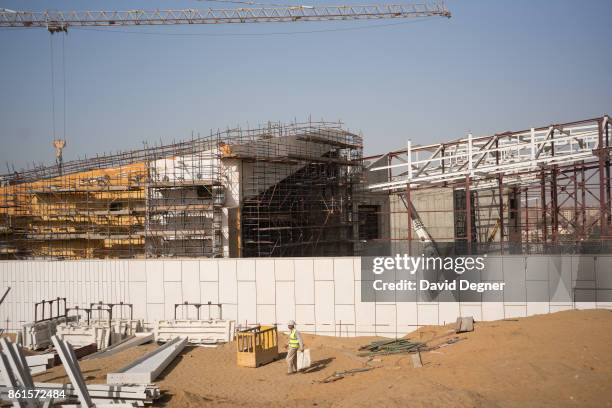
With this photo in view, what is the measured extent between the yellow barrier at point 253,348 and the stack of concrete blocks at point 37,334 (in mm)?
6884

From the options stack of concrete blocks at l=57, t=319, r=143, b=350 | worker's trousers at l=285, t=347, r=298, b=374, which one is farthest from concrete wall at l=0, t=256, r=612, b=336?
worker's trousers at l=285, t=347, r=298, b=374

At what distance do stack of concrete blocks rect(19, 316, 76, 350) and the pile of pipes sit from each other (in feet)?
20.5

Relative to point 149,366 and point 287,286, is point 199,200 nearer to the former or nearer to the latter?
point 287,286

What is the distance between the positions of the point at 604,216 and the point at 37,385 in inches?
690

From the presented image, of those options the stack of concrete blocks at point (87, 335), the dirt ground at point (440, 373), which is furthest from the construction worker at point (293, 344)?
the stack of concrete blocks at point (87, 335)

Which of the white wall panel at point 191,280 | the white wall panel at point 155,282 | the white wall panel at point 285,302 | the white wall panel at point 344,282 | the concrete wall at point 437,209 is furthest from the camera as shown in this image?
the concrete wall at point 437,209

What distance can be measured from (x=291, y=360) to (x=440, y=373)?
11.8 ft

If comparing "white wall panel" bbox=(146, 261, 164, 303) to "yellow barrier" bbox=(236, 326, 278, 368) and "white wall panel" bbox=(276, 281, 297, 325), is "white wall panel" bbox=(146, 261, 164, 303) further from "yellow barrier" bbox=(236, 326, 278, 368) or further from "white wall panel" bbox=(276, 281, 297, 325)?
"yellow barrier" bbox=(236, 326, 278, 368)

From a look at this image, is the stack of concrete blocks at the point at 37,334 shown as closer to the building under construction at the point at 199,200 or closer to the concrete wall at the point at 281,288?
the concrete wall at the point at 281,288

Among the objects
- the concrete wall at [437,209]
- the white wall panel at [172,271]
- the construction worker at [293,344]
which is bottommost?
the construction worker at [293,344]

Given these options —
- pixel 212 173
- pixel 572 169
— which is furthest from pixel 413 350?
pixel 572 169

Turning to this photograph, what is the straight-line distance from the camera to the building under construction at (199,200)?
79.4ft

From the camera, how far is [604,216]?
2044cm

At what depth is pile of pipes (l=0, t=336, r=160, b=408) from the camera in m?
10.8
